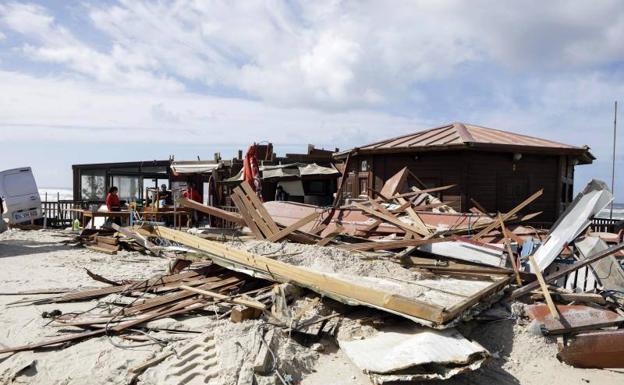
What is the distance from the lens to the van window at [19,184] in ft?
53.2

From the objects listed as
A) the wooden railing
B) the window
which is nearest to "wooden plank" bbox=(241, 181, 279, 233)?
the window

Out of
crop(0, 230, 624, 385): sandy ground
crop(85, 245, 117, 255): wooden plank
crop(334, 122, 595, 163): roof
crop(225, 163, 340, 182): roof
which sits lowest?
crop(85, 245, 117, 255): wooden plank

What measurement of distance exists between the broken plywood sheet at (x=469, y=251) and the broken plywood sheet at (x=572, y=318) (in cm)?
132

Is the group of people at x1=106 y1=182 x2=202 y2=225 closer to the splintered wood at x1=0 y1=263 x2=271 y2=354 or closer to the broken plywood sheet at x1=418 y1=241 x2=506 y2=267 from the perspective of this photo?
the splintered wood at x1=0 y1=263 x2=271 y2=354

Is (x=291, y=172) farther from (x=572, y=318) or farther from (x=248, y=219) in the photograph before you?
(x=572, y=318)

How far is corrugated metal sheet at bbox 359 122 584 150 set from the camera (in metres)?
13.2

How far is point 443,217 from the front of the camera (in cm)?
920

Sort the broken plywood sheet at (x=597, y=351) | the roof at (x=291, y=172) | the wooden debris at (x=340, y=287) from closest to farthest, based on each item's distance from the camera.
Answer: the wooden debris at (x=340, y=287), the broken plywood sheet at (x=597, y=351), the roof at (x=291, y=172)

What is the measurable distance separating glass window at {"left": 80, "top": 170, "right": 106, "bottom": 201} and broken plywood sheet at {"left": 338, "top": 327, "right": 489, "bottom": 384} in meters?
20.9

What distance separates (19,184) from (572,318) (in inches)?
694

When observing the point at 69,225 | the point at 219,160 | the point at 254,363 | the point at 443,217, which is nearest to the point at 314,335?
the point at 254,363

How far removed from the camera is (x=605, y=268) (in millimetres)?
6383

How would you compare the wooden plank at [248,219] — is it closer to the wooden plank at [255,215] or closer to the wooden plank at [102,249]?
the wooden plank at [255,215]

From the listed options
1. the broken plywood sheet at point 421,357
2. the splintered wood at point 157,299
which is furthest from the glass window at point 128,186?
the broken plywood sheet at point 421,357
